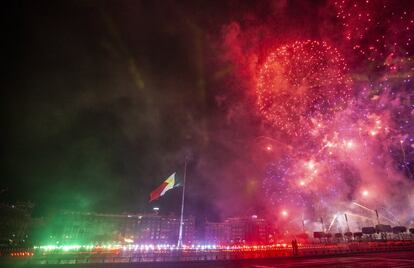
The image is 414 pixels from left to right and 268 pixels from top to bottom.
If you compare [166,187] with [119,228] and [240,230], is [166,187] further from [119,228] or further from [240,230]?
[240,230]

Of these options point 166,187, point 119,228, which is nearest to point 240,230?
point 119,228

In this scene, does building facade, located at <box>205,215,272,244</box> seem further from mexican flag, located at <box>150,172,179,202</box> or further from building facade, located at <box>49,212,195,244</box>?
mexican flag, located at <box>150,172,179,202</box>

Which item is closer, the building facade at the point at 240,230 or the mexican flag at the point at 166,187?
the mexican flag at the point at 166,187

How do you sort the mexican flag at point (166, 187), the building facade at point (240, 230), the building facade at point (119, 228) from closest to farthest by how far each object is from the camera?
the mexican flag at point (166, 187), the building facade at point (119, 228), the building facade at point (240, 230)

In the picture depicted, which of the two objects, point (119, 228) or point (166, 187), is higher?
point (166, 187)

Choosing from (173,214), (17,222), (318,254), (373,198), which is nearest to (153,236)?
(173,214)

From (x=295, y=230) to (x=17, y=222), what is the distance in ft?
288

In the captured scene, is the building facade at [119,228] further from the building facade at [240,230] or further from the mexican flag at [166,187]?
the mexican flag at [166,187]

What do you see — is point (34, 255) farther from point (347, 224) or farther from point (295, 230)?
point (295, 230)

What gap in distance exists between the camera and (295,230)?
98.2 meters

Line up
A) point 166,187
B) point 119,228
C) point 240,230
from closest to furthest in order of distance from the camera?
1. point 166,187
2. point 119,228
3. point 240,230

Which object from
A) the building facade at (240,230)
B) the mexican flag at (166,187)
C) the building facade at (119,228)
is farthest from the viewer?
the building facade at (240,230)

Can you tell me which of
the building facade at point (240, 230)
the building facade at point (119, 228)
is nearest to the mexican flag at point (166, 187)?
the building facade at point (119, 228)

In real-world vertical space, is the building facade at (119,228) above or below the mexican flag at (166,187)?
below
